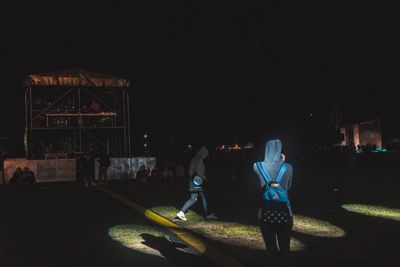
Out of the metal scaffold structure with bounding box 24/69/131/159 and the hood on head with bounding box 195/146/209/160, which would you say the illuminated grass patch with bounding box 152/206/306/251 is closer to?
the hood on head with bounding box 195/146/209/160

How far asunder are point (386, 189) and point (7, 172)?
1640 cm

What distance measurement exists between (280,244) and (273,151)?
1.02 m

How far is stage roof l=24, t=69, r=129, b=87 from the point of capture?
73.4 feet

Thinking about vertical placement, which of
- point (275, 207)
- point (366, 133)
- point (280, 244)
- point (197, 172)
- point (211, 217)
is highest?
point (366, 133)

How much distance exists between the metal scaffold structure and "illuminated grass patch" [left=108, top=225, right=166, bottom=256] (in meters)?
14.7

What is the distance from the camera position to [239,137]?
6334 cm

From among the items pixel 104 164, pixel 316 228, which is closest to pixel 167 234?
pixel 316 228

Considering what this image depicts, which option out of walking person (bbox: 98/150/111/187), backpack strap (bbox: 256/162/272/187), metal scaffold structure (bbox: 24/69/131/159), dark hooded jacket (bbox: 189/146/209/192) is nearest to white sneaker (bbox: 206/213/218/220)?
dark hooded jacket (bbox: 189/146/209/192)

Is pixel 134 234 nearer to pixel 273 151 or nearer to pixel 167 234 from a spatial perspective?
pixel 167 234

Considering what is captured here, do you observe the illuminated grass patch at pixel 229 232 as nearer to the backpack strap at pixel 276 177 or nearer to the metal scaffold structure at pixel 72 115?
the backpack strap at pixel 276 177

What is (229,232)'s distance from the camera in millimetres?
8266

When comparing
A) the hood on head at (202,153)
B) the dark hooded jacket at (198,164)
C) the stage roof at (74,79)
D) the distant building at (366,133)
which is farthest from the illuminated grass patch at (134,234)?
the distant building at (366,133)

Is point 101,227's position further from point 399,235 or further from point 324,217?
point 399,235

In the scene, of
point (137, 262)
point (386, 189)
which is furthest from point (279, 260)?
point (386, 189)
